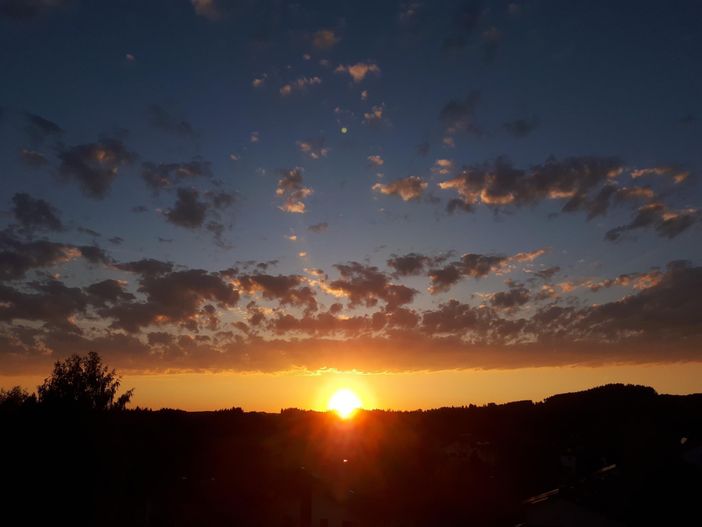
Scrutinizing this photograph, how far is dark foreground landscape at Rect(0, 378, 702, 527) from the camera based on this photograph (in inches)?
816

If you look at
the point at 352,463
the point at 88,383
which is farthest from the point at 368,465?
the point at 88,383

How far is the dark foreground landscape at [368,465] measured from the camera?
2072cm

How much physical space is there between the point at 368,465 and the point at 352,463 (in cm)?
157

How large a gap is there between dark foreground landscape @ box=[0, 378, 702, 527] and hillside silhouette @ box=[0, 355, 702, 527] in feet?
0.33

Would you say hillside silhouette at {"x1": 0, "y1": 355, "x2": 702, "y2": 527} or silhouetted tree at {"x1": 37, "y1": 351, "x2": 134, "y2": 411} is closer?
hillside silhouette at {"x1": 0, "y1": 355, "x2": 702, "y2": 527}

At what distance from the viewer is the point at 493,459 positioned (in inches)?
2021

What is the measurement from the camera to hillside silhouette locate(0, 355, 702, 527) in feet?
68.6

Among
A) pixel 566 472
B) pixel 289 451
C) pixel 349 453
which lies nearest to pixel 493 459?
pixel 566 472

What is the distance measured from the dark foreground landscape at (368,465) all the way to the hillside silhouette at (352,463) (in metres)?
0.10

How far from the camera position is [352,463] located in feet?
167

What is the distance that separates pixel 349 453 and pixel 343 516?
26.7 meters

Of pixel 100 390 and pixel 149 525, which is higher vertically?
pixel 100 390

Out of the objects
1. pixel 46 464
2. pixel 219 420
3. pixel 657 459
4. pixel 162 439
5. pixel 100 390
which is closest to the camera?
pixel 657 459

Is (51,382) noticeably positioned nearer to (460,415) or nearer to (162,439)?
(162,439)
